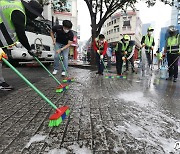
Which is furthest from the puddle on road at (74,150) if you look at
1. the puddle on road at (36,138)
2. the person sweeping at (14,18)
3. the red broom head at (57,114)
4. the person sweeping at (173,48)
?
the person sweeping at (173,48)

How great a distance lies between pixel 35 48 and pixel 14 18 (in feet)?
19.8

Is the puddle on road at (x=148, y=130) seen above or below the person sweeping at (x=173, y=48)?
below

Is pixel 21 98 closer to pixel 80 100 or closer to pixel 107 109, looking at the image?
pixel 80 100

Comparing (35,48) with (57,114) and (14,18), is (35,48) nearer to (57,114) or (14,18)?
(14,18)

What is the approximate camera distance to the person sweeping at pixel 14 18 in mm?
2562

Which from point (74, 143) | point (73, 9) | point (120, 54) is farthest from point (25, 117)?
point (73, 9)

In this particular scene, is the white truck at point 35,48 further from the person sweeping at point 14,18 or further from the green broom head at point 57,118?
the green broom head at point 57,118

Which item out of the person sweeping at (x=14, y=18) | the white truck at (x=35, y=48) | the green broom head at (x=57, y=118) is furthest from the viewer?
the white truck at (x=35, y=48)

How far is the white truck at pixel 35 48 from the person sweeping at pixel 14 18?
5.50 metres

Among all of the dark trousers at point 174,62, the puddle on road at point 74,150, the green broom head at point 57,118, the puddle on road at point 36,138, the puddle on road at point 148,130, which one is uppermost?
the dark trousers at point 174,62

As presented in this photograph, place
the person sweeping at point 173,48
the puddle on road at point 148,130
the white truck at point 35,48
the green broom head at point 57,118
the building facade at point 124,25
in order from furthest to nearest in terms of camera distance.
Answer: the building facade at point 124,25 → the white truck at point 35,48 → the person sweeping at point 173,48 → the green broom head at point 57,118 → the puddle on road at point 148,130

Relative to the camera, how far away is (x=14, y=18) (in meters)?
2.56

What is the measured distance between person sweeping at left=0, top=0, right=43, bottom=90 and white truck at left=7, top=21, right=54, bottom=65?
5495mm

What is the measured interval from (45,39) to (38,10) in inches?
257
